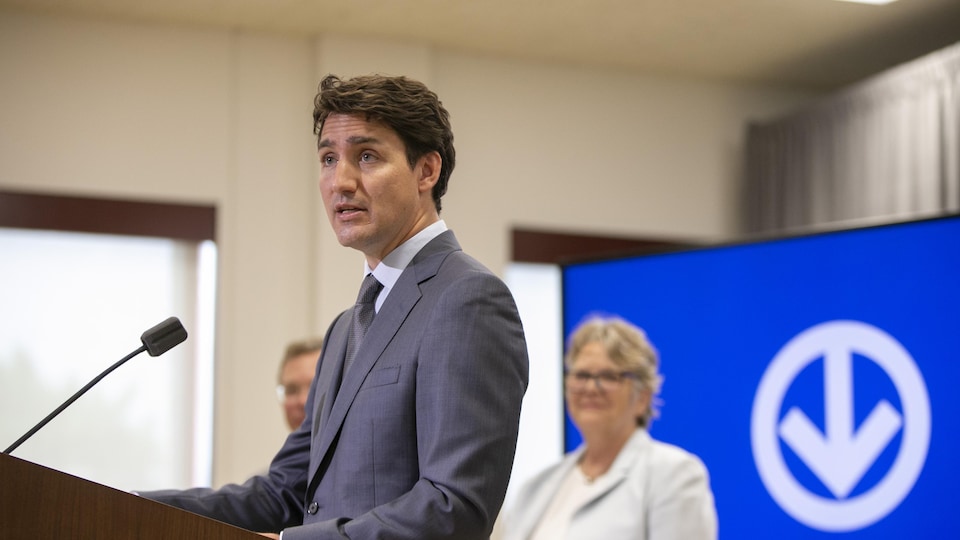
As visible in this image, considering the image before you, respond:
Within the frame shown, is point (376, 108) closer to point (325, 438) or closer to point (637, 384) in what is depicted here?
point (325, 438)

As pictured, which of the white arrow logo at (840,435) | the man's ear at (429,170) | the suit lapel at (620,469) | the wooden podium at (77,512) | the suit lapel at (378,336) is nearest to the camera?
the wooden podium at (77,512)

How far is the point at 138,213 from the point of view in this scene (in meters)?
4.95

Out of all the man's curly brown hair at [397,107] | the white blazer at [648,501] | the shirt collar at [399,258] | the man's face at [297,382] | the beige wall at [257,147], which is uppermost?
the beige wall at [257,147]

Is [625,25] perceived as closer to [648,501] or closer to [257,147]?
[257,147]

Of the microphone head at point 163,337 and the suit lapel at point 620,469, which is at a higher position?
the microphone head at point 163,337

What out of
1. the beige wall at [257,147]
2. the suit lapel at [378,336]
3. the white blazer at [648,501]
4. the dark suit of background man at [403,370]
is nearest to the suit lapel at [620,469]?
the white blazer at [648,501]

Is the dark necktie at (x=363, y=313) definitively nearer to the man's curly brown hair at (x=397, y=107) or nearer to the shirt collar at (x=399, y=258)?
the shirt collar at (x=399, y=258)

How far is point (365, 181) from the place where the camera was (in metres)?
1.68

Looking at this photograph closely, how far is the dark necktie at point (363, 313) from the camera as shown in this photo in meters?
1.77

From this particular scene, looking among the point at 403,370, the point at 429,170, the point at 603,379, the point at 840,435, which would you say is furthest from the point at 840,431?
the point at 403,370

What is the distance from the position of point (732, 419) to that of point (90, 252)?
2.66 m

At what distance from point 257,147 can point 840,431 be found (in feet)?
8.65

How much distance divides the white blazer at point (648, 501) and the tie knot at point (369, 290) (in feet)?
6.64

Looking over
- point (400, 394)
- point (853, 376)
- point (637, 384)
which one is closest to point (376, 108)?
point (400, 394)
